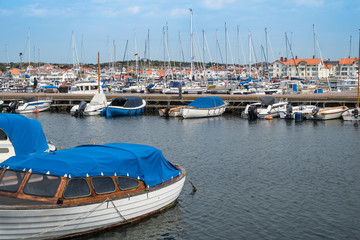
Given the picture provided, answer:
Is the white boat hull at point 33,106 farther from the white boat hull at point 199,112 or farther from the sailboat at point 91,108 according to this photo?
the white boat hull at point 199,112

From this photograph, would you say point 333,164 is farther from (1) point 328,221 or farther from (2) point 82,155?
(2) point 82,155

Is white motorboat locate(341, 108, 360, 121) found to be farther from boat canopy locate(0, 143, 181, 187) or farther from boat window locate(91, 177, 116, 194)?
boat window locate(91, 177, 116, 194)

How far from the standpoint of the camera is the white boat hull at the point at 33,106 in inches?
2584

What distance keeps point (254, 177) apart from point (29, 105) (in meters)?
49.4

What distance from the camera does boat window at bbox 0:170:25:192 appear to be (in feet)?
50.5

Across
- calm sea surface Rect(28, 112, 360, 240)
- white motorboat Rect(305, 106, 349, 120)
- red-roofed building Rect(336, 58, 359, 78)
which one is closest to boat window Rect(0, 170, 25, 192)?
calm sea surface Rect(28, 112, 360, 240)

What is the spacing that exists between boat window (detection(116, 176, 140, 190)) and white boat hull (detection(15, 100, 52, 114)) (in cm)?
5277

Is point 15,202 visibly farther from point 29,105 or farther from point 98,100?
point 29,105

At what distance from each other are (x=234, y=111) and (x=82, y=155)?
5005cm

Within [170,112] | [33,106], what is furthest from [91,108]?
[170,112]

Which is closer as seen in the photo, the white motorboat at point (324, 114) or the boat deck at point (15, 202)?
the boat deck at point (15, 202)

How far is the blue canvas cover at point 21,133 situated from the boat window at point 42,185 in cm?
664

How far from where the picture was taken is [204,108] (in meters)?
58.8

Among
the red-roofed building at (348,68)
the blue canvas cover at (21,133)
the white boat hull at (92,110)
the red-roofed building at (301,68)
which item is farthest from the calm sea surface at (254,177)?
the red-roofed building at (348,68)
